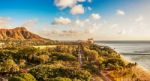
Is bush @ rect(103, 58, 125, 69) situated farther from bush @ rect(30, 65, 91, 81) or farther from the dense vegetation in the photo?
bush @ rect(30, 65, 91, 81)

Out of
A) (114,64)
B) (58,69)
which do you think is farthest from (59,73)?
(114,64)

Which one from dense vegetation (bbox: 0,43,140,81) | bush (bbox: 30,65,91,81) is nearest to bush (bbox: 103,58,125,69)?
dense vegetation (bbox: 0,43,140,81)

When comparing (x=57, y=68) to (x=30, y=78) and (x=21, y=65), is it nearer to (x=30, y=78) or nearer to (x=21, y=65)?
(x=30, y=78)

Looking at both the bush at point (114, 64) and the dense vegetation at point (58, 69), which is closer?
the dense vegetation at point (58, 69)

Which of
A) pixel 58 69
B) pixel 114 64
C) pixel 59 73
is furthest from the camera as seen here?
pixel 114 64

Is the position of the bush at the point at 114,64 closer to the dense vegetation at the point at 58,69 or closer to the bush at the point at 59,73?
the dense vegetation at the point at 58,69

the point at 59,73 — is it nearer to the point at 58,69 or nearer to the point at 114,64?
the point at 58,69

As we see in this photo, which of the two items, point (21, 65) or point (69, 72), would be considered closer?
point (69, 72)

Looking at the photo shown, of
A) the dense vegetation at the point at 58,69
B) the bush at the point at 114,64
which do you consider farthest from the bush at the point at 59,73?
the bush at the point at 114,64

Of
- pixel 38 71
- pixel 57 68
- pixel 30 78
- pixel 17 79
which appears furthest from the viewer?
pixel 57 68

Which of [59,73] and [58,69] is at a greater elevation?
[58,69]

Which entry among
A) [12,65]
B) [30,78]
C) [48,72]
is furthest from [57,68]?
[12,65]
